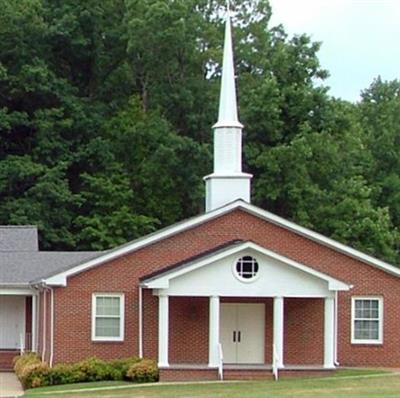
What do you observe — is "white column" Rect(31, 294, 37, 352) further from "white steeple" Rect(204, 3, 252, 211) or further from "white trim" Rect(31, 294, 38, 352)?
"white steeple" Rect(204, 3, 252, 211)

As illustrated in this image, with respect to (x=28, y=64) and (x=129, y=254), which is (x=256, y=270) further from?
(x=28, y=64)

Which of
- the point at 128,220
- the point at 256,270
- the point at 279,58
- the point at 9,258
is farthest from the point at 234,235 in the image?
the point at 279,58

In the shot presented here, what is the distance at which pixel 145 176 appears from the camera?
60219 millimetres

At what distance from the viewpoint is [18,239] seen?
155 ft

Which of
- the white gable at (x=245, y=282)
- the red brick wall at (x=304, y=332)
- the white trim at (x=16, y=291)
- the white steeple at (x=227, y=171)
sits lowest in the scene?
the red brick wall at (x=304, y=332)

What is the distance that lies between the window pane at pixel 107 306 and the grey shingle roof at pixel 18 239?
11.1m

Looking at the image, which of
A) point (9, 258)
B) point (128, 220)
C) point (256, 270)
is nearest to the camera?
point (256, 270)

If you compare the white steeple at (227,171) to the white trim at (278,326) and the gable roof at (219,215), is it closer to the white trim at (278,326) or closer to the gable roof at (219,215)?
the gable roof at (219,215)

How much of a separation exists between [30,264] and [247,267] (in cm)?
1159

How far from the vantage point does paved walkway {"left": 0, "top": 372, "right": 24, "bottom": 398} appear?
30406 mm

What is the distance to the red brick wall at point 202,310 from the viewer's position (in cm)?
3559

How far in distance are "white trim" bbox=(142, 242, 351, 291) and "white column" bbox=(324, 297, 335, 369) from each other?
24.4 inches

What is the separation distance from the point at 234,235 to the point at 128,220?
860 inches

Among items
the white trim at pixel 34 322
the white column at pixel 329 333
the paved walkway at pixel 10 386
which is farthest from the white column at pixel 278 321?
the white trim at pixel 34 322
